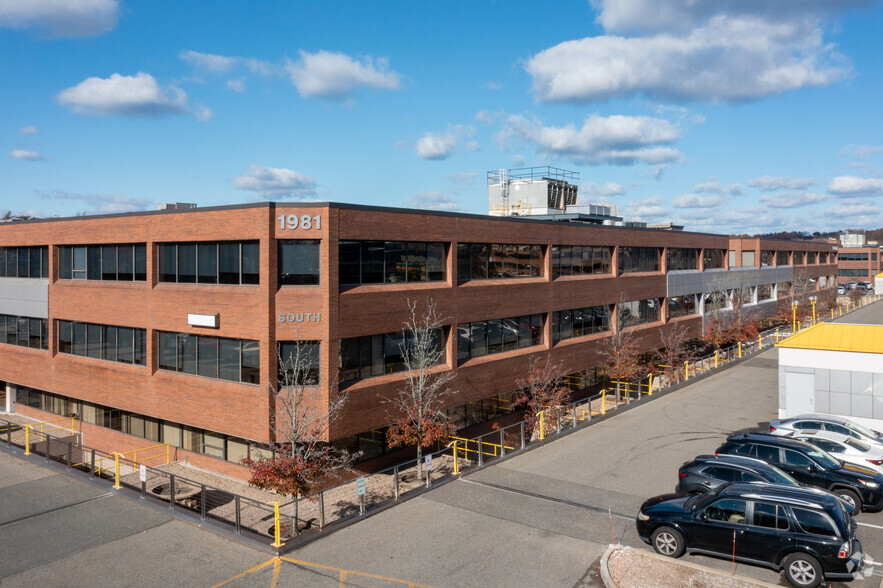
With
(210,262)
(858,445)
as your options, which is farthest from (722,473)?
(210,262)

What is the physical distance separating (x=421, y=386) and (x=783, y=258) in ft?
218

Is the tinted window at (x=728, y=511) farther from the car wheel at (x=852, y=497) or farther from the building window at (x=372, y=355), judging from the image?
Result: the building window at (x=372, y=355)

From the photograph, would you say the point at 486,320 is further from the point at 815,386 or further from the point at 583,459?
the point at 815,386

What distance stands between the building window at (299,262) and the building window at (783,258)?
216 ft

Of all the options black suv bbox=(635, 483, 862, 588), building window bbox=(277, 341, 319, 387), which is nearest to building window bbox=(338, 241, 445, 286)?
building window bbox=(277, 341, 319, 387)

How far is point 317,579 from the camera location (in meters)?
14.7

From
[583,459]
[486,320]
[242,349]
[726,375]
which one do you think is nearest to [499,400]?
[486,320]

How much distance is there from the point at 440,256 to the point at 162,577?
16.6 meters

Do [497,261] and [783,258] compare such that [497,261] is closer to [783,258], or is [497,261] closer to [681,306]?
[681,306]

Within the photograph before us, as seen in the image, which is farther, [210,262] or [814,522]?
[210,262]

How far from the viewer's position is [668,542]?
15.6 metres

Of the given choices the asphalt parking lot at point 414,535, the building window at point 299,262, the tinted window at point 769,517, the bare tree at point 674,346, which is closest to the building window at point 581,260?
the bare tree at point 674,346

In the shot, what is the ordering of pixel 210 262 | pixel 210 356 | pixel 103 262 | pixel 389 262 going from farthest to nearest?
pixel 103 262, pixel 389 262, pixel 210 356, pixel 210 262

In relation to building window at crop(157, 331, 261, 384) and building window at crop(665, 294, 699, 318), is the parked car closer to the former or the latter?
building window at crop(157, 331, 261, 384)
